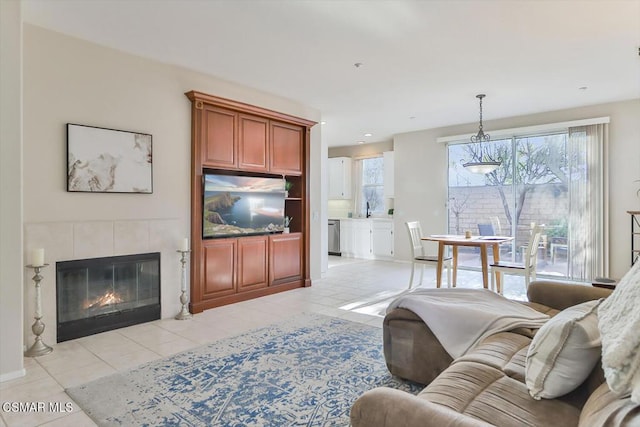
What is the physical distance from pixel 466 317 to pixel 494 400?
90 centimetres

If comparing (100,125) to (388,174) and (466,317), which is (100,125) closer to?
(466,317)

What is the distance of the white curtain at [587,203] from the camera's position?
5.55 metres

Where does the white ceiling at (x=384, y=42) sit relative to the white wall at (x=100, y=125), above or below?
above

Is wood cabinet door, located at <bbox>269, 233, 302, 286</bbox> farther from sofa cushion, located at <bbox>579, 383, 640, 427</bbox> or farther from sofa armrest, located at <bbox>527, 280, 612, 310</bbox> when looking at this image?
sofa cushion, located at <bbox>579, 383, 640, 427</bbox>

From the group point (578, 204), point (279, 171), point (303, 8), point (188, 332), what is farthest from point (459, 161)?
point (188, 332)

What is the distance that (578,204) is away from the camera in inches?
226

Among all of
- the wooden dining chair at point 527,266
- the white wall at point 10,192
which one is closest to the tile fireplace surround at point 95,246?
the white wall at point 10,192

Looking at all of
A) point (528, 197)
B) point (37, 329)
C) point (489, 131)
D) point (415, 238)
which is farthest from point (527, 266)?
point (37, 329)

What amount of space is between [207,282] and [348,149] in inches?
230

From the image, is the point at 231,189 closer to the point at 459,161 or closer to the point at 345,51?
the point at 345,51

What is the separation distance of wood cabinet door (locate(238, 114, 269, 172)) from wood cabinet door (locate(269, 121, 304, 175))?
0.35 feet

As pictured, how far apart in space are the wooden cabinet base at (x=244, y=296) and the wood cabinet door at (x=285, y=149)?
1580 millimetres

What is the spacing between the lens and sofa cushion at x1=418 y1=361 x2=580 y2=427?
1275 mm

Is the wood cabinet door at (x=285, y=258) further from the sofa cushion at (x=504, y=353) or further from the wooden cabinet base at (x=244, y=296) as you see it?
the sofa cushion at (x=504, y=353)
